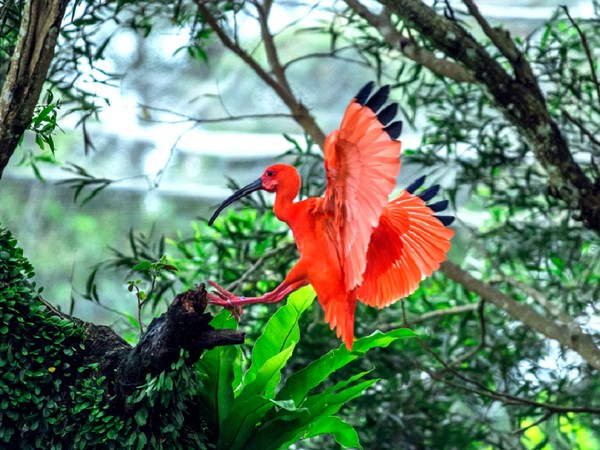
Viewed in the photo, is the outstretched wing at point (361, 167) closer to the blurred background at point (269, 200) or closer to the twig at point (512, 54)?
the twig at point (512, 54)

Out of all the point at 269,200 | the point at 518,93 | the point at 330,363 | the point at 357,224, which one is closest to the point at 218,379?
the point at 330,363

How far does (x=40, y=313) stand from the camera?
1368 mm

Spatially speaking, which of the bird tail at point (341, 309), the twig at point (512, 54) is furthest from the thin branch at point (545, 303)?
the bird tail at point (341, 309)

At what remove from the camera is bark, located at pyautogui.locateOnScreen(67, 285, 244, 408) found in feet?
4.13

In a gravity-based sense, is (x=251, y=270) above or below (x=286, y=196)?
above

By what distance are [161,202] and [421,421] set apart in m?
1.81

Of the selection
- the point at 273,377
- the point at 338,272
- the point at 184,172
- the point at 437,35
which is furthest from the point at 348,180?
the point at 184,172

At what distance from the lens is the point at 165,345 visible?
1287 mm

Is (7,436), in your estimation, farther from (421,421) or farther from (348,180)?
(421,421)

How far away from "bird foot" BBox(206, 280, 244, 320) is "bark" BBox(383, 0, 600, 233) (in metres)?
0.84

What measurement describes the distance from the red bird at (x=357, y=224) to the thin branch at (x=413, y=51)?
0.69m

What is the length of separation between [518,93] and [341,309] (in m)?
0.84

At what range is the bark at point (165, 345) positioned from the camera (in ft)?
4.13

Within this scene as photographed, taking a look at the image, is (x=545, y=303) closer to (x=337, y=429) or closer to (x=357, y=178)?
(x=337, y=429)
